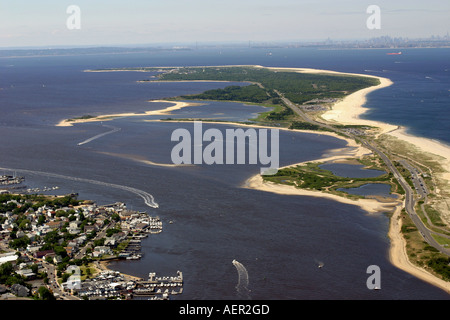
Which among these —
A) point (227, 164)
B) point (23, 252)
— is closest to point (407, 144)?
point (227, 164)

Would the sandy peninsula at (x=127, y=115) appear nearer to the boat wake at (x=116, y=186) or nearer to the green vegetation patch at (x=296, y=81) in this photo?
the green vegetation patch at (x=296, y=81)

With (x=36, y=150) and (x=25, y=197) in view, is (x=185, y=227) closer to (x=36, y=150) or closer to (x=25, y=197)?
(x=25, y=197)

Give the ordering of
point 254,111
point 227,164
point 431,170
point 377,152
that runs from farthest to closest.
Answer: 1. point 254,111
2. point 377,152
3. point 227,164
4. point 431,170

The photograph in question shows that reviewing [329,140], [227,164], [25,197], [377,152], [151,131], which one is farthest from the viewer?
[151,131]

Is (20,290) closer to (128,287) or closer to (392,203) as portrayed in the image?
(128,287)

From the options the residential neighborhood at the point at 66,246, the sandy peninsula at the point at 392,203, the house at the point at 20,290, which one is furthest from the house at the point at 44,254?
the sandy peninsula at the point at 392,203

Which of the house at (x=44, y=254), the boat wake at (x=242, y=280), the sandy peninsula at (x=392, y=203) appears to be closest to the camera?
the boat wake at (x=242, y=280)

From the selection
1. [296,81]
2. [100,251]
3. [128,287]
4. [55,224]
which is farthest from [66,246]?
[296,81]
